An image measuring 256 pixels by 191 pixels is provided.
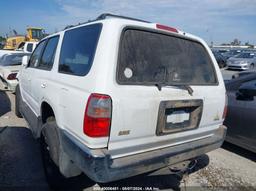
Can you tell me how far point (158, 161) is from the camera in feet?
7.98

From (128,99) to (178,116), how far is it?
724mm

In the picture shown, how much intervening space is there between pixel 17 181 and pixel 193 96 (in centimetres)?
255

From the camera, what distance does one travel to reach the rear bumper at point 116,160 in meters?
2.10

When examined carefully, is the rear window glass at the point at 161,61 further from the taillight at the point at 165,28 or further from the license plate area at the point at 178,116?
the license plate area at the point at 178,116

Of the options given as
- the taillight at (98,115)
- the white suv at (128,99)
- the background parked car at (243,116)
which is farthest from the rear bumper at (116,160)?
the background parked car at (243,116)

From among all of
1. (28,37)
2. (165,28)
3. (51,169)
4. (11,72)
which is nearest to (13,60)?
(11,72)

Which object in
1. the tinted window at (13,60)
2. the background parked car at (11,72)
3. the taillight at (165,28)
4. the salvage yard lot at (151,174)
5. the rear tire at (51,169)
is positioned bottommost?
the salvage yard lot at (151,174)

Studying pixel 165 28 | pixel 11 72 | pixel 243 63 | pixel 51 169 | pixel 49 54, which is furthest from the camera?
pixel 243 63

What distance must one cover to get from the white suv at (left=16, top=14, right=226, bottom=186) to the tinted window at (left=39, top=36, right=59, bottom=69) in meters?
0.19

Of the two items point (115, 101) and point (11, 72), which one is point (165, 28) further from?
point (11, 72)

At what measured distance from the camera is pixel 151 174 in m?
2.64

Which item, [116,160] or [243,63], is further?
[243,63]

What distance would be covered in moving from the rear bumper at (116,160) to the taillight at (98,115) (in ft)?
0.57

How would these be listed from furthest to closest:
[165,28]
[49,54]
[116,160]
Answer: [49,54] → [165,28] → [116,160]
